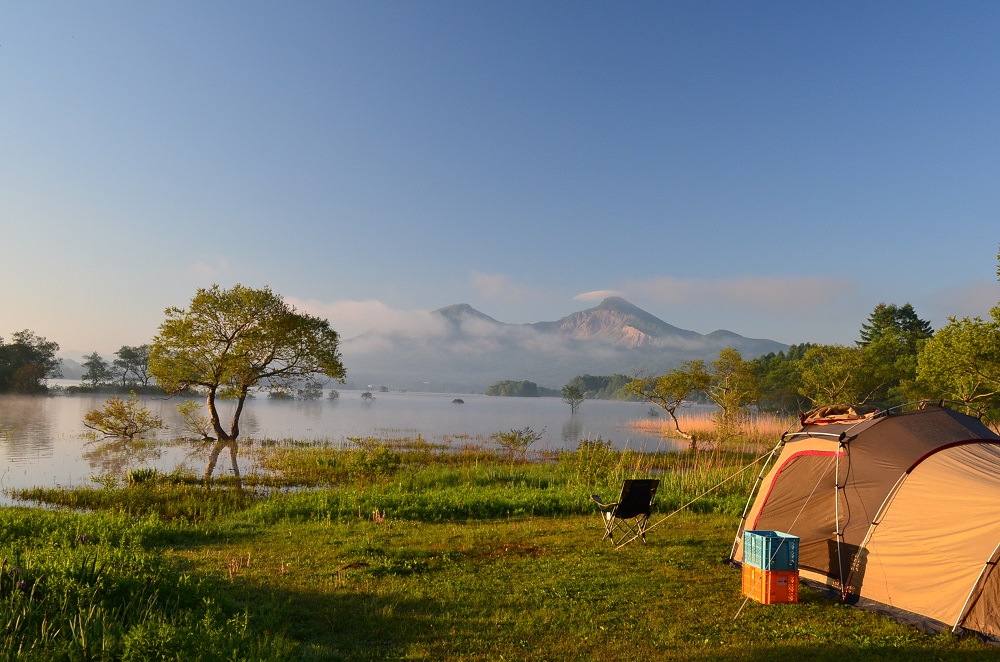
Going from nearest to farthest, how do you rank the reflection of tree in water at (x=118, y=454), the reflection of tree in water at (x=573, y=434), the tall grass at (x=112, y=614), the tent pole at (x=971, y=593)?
the tall grass at (x=112, y=614), the tent pole at (x=971, y=593), the reflection of tree in water at (x=118, y=454), the reflection of tree in water at (x=573, y=434)

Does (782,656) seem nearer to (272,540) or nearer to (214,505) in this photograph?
(272,540)

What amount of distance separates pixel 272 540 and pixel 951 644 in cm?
903

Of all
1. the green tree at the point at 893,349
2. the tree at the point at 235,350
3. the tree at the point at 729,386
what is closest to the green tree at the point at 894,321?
Answer: the green tree at the point at 893,349

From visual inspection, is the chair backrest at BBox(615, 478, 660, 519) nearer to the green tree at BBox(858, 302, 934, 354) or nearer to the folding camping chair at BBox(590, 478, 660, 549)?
the folding camping chair at BBox(590, 478, 660, 549)

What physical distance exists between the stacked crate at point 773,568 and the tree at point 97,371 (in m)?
96.2

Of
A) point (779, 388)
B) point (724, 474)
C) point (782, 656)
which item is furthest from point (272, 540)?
point (779, 388)

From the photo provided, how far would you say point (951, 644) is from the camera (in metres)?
5.76

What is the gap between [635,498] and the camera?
9562mm

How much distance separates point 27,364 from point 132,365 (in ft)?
80.1

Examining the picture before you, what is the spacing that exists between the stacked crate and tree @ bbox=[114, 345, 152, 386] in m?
96.7

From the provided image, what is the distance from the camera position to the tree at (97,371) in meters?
84.8

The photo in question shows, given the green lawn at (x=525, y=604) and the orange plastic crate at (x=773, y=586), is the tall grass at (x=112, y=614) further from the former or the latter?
the orange plastic crate at (x=773, y=586)

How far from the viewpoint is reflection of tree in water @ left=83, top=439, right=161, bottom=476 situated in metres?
21.4

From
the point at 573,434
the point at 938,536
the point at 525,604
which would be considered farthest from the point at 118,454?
the point at 938,536
